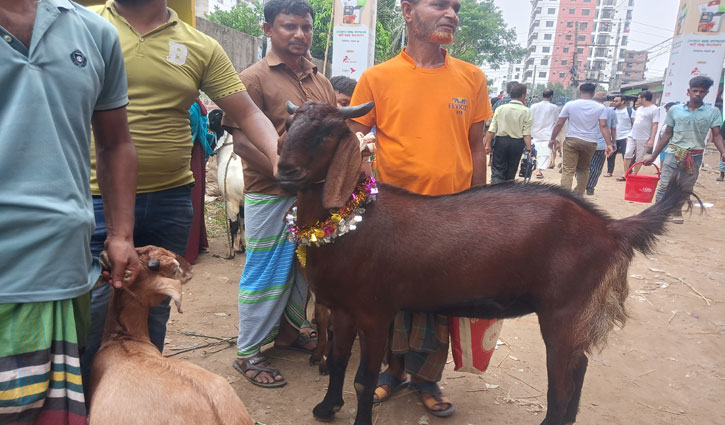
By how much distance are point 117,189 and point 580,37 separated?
11538cm

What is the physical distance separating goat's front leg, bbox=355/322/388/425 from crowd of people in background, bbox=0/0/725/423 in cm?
42

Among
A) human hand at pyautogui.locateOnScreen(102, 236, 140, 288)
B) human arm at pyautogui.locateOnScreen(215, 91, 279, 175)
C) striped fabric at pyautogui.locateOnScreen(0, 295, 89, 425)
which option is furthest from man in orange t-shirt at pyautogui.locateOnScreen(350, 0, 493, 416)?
striped fabric at pyautogui.locateOnScreen(0, 295, 89, 425)

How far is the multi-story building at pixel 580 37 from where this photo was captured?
97000 mm

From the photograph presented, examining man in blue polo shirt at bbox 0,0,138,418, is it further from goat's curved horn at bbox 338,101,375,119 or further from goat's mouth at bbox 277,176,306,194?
goat's curved horn at bbox 338,101,375,119

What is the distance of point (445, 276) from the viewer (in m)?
2.51

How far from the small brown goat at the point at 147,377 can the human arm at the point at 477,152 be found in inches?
76.4

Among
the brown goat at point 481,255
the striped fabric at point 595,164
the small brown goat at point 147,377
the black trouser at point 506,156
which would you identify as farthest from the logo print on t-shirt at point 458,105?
the striped fabric at point 595,164

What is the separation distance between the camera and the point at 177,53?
7.50 ft

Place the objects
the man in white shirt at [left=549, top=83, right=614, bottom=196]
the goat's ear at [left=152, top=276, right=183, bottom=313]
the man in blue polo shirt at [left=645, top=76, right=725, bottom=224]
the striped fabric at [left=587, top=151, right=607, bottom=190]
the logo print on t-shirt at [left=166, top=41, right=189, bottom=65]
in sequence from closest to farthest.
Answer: the goat's ear at [left=152, top=276, right=183, bottom=313] → the logo print on t-shirt at [left=166, top=41, right=189, bottom=65] → the man in blue polo shirt at [left=645, top=76, right=725, bottom=224] → the man in white shirt at [left=549, top=83, right=614, bottom=196] → the striped fabric at [left=587, top=151, right=607, bottom=190]

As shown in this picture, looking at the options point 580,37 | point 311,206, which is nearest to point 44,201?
point 311,206

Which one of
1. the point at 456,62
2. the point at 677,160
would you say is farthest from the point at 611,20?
the point at 456,62

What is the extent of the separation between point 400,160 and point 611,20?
118 metres

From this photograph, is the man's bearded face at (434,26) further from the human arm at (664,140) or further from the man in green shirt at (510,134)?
the human arm at (664,140)

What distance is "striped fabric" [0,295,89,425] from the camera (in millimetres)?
1282
